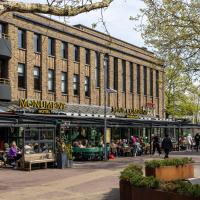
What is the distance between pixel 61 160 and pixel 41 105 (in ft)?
39.9

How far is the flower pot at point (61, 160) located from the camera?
85.2 feet

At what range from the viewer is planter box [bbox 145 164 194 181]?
18828mm

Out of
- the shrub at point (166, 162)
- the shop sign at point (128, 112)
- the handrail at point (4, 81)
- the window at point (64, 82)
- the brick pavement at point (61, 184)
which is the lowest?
the brick pavement at point (61, 184)

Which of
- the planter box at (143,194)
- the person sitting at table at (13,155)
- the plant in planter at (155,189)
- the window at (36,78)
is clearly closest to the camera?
the plant in planter at (155,189)

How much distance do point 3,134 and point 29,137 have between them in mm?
8538

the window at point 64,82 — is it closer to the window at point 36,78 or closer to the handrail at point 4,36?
the window at point 36,78

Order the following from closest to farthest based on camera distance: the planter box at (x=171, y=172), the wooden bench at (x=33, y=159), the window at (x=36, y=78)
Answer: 1. the planter box at (x=171, y=172)
2. the wooden bench at (x=33, y=159)
3. the window at (x=36, y=78)

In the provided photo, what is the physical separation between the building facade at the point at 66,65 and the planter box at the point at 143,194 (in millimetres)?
16850

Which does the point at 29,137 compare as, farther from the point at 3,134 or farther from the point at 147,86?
the point at 147,86

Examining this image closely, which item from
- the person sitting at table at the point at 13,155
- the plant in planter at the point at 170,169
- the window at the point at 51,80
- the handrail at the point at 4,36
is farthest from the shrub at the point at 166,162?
the window at the point at 51,80

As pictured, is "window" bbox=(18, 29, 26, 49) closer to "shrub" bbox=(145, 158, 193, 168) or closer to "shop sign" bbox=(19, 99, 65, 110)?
"shop sign" bbox=(19, 99, 65, 110)

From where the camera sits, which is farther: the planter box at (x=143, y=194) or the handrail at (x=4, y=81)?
the handrail at (x=4, y=81)

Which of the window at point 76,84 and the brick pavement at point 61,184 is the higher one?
the window at point 76,84

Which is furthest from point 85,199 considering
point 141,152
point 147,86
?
point 147,86
